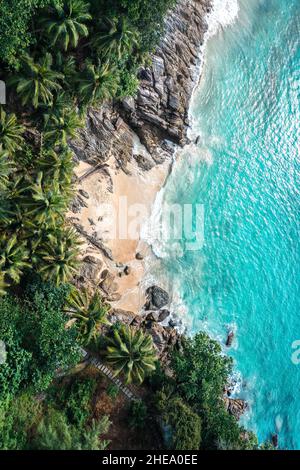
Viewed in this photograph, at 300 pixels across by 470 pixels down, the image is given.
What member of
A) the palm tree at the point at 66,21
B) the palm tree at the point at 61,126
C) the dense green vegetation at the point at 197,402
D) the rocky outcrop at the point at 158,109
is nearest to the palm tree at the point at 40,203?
the palm tree at the point at 61,126

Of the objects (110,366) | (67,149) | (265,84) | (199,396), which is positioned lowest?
(199,396)

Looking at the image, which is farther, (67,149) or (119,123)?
(119,123)

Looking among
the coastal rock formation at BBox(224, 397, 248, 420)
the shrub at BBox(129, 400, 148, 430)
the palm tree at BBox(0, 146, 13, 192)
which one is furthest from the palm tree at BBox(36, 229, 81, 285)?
the coastal rock formation at BBox(224, 397, 248, 420)

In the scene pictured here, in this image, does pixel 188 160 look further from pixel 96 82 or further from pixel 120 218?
pixel 96 82

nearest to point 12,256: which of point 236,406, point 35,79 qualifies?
point 35,79
